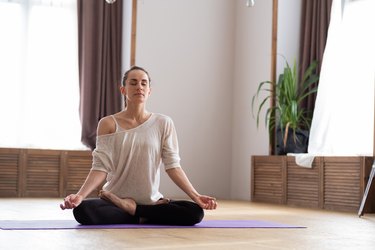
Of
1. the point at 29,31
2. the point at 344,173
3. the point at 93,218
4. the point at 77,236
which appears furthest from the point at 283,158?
the point at 77,236

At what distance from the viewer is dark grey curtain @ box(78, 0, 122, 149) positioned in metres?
7.21

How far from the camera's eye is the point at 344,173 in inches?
228

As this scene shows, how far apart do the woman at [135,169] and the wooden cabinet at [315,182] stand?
2.35m

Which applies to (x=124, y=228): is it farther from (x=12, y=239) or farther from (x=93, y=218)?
(x=12, y=239)

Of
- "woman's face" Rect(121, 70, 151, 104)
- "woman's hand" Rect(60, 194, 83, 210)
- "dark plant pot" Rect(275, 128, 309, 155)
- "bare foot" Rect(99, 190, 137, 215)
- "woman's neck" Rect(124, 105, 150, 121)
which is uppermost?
"woman's face" Rect(121, 70, 151, 104)

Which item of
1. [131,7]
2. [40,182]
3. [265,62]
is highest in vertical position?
[131,7]

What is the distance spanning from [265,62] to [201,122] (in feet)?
3.15

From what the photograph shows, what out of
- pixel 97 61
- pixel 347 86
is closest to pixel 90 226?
pixel 347 86

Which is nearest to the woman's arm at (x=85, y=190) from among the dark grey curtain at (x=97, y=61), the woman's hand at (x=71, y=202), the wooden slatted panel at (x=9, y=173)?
the woman's hand at (x=71, y=202)

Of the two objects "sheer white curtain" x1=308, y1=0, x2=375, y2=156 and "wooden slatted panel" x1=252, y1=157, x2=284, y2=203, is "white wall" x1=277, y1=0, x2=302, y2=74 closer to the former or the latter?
"sheer white curtain" x1=308, y1=0, x2=375, y2=156

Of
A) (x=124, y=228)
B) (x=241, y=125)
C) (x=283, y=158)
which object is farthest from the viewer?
(x=241, y=125)

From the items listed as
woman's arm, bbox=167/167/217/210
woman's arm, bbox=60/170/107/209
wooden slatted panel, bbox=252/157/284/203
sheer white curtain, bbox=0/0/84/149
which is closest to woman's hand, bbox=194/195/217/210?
woman's arm, bbox=167/167/217/210

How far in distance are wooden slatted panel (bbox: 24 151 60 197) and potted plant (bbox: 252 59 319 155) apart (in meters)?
2.06

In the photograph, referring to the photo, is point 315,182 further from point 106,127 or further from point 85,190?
point 85,190
